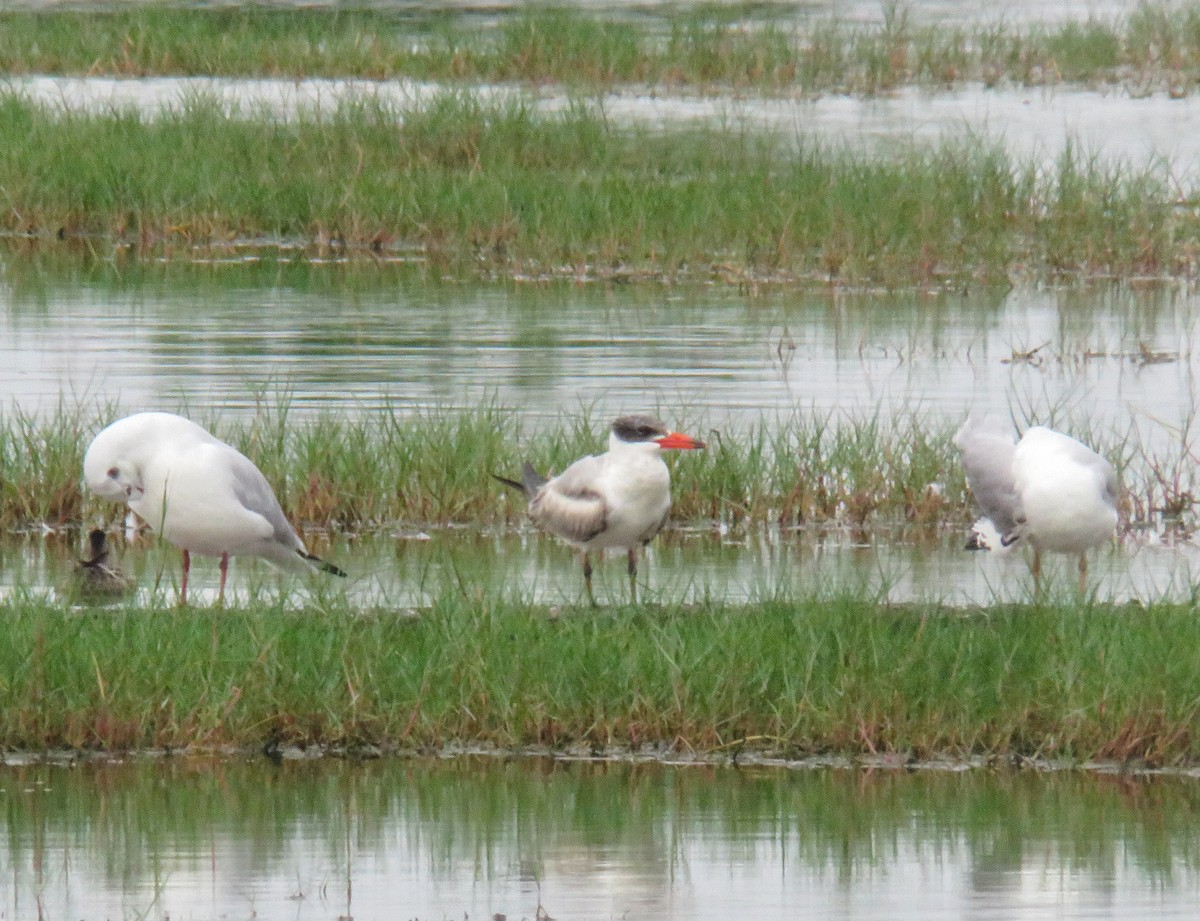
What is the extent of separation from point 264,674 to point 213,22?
24601 millimetres

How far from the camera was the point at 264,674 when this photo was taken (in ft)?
24.2

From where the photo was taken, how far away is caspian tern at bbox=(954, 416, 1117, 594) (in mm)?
9117

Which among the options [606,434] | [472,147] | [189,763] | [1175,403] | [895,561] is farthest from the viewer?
[472,147]

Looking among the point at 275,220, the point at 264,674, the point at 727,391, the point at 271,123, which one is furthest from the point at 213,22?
the point at 264,674

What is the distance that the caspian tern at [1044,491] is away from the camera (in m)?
9.12

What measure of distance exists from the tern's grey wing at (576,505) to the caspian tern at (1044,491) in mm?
1509

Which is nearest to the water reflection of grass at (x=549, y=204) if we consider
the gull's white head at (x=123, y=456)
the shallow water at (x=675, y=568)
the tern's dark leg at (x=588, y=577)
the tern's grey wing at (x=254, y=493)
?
the shallow water at (x=675, y=568)

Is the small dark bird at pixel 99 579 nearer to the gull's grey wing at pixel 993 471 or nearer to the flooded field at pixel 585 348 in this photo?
the flooded field at pixel 585 348

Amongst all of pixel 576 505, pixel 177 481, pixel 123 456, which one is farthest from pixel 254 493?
pixel 576 505

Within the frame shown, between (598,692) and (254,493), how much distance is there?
1.92m

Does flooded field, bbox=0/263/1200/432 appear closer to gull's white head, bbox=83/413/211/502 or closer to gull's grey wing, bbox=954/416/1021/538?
gull's grey wing, bbox=954/416/1021/538

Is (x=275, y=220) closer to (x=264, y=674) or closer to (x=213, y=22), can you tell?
(x=213, y=22)

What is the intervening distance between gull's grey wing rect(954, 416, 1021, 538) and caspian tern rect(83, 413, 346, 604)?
2.69m

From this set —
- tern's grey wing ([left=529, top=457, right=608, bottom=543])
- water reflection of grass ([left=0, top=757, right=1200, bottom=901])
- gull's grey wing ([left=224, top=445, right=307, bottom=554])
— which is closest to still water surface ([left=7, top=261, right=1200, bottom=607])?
tern's grey wing ([left=529, top=457, right=608, bottom=543])
